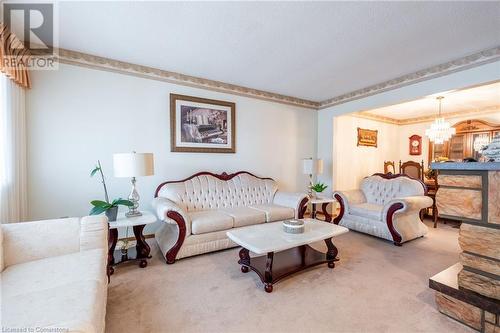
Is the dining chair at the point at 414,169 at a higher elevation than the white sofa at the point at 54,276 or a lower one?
higher

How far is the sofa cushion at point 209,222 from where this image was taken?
264cm

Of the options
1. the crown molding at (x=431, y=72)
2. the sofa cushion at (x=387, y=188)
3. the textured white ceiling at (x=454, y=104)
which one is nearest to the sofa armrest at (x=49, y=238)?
the sofa cushion at (x=387, y=188)

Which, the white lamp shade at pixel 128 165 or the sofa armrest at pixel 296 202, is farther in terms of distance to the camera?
the sofa armrest at pixel 296 202

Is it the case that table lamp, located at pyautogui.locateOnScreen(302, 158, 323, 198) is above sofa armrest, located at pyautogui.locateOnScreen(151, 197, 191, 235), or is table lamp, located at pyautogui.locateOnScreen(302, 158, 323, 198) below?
above

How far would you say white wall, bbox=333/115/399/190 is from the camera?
191 inches

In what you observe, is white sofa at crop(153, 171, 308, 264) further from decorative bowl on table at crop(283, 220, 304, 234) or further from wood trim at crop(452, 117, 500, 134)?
wood trim at crop(452, 117, 500, 134)

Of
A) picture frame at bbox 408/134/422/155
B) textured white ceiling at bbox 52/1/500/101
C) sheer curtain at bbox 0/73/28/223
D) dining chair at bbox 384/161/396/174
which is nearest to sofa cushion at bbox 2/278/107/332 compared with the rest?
sheer curtain at bbox 0/73/28/223

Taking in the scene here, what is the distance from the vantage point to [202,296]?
6.24ft

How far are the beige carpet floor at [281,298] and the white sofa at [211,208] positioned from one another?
21 cm

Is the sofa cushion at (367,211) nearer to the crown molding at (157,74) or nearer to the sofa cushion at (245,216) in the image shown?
the sofa cushion at (245,216)

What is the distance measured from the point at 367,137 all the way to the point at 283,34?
395 centimetres

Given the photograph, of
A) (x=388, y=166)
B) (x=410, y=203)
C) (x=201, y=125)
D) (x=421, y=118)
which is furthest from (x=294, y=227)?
(x=421, y=118)

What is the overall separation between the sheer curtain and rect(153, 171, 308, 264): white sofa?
4.43 ft

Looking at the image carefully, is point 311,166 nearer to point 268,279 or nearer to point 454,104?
point 268,279
